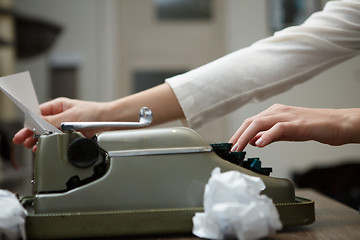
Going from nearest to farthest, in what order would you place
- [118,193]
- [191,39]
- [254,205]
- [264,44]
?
[254,205] → [118,193] → [264,44] → [191,39]

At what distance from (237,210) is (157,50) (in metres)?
3.38

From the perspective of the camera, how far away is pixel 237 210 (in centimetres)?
49

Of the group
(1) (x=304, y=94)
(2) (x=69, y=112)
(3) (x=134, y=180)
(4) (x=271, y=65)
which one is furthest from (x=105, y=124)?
(1) (x=304, y=94)

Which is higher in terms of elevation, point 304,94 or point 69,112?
point 69,112

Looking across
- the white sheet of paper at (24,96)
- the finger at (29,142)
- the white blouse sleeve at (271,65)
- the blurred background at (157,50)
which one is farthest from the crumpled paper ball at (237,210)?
the blurred background at (157,50)

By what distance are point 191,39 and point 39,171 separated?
3.31 meters

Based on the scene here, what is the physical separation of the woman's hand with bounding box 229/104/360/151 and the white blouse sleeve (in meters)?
0.25

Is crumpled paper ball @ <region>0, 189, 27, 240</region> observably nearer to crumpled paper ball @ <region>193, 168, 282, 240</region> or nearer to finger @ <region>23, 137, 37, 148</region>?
crumpled paper ball @ <region>193, 168, 282, 240</region>

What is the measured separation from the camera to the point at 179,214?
1.91 ft

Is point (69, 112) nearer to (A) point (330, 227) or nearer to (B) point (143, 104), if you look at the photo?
(B) point (143, 104)

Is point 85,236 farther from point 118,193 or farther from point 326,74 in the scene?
point 326,74

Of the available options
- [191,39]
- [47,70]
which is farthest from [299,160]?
[47,70]

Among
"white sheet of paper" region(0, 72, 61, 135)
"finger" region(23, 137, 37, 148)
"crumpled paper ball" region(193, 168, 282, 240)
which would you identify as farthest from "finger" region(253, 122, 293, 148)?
"finger" region(23, 137, 37, 148)

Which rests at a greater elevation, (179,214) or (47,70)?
(179,214)
